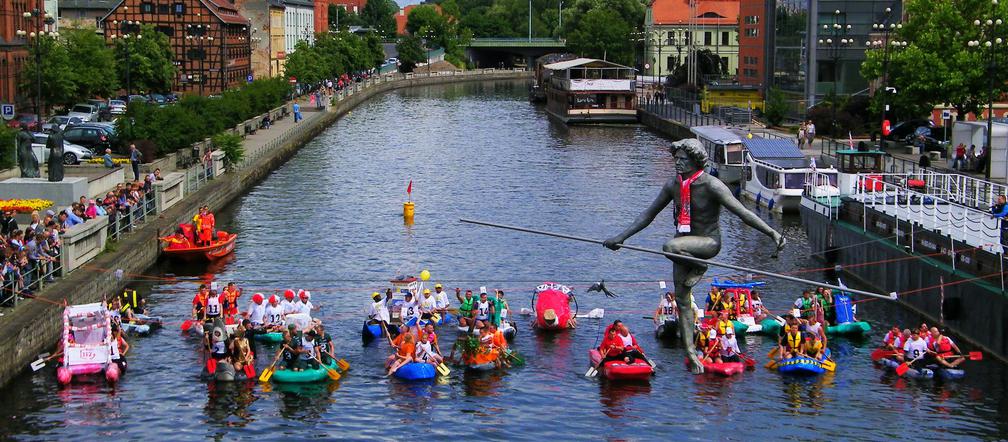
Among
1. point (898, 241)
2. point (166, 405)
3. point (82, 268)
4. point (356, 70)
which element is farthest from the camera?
point (356, 70)

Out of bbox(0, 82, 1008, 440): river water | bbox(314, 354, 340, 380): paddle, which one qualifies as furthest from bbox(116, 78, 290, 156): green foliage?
bbox(314, 354, 340, 380): paddle

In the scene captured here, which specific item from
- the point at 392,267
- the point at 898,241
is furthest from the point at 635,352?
the point at 392,267

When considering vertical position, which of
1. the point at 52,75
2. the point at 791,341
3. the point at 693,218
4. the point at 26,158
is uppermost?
the point at 52,75

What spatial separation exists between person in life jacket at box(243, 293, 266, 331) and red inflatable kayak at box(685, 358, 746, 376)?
464 inches

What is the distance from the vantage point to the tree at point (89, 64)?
299 ft

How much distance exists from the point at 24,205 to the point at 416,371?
2076 centimetres

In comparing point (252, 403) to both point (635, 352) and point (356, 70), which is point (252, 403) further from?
point (356, 70)

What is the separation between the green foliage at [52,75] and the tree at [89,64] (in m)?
1.14

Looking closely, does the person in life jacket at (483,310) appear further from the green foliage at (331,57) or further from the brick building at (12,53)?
the green foliage at (331,57)

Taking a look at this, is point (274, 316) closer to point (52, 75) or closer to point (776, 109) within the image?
point (52, 75)

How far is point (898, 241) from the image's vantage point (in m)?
43.7

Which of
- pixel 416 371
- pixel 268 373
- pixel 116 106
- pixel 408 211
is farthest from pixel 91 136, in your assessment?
pixel 416 371

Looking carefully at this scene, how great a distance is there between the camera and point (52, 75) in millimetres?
87250

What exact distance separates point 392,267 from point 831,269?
15013 millimetres
